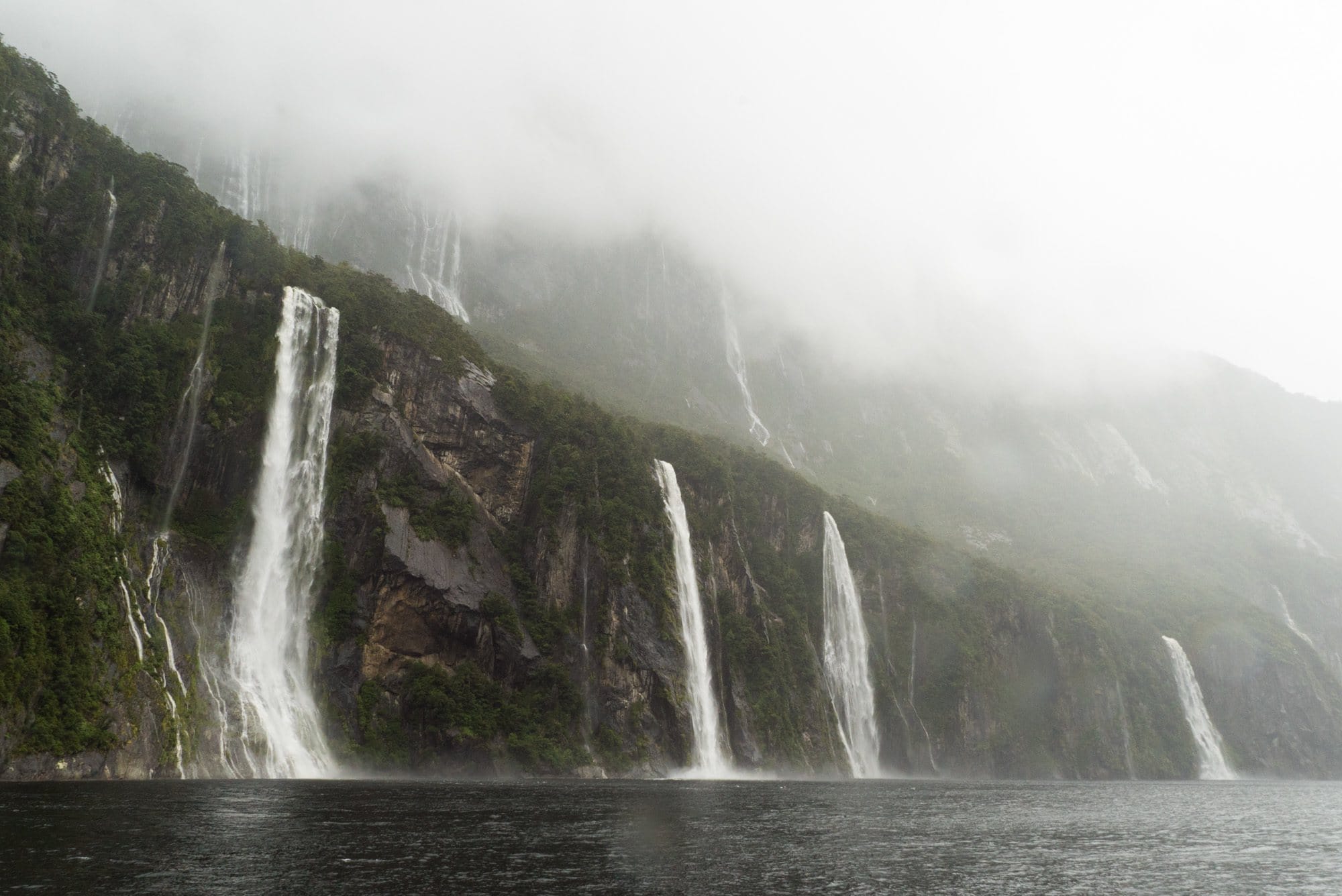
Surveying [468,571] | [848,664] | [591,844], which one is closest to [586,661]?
[468,571]

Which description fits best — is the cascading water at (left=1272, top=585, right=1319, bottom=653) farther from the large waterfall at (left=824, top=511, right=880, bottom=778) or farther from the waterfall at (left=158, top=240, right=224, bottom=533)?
the waterfall at (left=158, top=240, right=224, bottom=533)

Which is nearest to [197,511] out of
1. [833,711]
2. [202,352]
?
[202,352]

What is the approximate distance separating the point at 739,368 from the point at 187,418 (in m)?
121

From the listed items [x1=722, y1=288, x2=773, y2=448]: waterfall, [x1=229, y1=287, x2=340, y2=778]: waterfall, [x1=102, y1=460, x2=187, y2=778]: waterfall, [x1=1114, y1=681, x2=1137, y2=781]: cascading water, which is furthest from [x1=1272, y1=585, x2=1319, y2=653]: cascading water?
[x1=102, y1=460, x2=187, y2=778]: waterfall

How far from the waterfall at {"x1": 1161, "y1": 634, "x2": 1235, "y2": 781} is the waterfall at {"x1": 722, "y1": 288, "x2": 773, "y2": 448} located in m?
59.2

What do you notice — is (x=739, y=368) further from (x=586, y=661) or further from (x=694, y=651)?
(x=586, y=661)

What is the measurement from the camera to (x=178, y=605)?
40.1 meters

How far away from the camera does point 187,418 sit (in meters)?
46.1

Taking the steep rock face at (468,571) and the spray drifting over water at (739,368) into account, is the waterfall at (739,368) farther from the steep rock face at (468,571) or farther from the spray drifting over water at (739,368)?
the steep rock face at (468,571)

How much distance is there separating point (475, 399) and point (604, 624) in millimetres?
18219

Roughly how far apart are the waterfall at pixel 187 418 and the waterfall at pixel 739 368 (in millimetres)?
98523

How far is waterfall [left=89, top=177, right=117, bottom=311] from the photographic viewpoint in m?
45.8

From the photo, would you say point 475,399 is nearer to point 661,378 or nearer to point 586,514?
point 586,514

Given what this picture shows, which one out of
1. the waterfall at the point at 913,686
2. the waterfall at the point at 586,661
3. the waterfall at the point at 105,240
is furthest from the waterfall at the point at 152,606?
the waterfall at the point at 913,686
